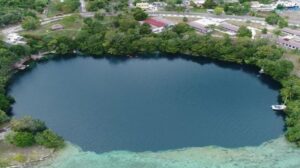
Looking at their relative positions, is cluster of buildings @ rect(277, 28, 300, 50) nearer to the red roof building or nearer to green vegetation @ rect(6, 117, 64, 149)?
the red roof building

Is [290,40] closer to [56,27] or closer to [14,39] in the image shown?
[56,27]

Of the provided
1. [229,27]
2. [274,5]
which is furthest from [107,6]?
[274,5]

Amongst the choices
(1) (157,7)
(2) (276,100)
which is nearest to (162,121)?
(2) (276,100)

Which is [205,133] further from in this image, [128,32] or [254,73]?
[128,32]

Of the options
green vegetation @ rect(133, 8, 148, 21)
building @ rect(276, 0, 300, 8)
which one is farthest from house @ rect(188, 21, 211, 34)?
building @ rect(276, 0, 300, 8)

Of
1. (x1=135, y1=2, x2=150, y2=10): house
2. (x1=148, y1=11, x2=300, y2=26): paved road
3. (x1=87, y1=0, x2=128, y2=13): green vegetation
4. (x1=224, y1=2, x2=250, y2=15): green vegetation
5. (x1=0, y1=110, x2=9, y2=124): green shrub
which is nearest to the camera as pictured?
(x1=0, y1=110, x2=9, y2=124): green shrub

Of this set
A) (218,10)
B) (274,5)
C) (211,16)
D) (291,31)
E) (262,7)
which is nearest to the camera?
(291,31)
